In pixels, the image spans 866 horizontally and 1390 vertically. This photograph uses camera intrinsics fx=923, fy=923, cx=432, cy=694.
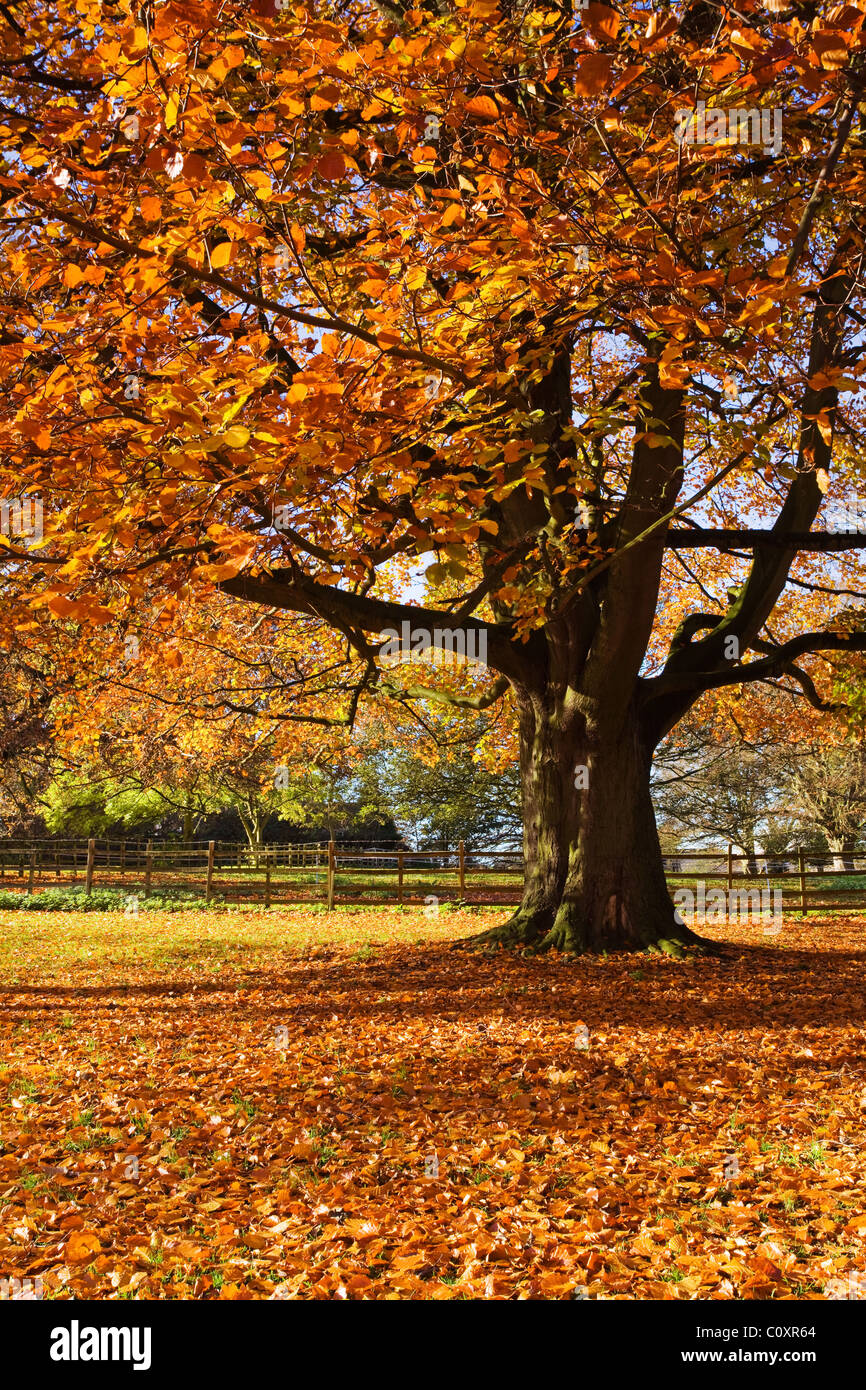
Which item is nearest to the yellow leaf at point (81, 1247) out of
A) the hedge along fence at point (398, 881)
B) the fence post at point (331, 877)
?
the hedge along fence at point (398, 881)

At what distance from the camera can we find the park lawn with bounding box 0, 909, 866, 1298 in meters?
3.70

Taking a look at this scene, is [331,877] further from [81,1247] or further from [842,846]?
[842,846]

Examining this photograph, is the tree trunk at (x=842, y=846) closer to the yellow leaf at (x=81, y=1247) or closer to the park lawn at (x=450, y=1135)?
the park lawn at (x=450, y=1135)

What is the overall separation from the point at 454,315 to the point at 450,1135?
15.5ft

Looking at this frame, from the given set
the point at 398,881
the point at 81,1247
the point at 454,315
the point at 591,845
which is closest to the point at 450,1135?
the point at 81,1247

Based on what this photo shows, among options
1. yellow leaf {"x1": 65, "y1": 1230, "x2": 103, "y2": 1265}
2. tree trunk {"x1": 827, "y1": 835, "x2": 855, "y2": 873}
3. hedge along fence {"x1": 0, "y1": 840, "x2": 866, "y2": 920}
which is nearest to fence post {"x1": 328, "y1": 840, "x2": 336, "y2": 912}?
hedge along fence {"x1": 0, "y1": 840, "x2": 866, "y2": 920}

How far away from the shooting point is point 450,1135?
203 inches

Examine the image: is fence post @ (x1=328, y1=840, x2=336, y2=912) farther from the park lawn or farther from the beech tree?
the park lawn

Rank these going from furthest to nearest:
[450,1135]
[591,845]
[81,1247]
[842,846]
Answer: [842,846] < [591,845] < [450,1135] < [81,1247]

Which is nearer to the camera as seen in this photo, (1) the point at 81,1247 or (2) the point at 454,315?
(1) the point at 81,1247

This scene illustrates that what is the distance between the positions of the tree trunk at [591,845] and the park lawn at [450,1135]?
21.5 inches

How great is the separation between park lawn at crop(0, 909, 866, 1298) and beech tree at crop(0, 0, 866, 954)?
105 inches

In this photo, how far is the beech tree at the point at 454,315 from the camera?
4309 mm
